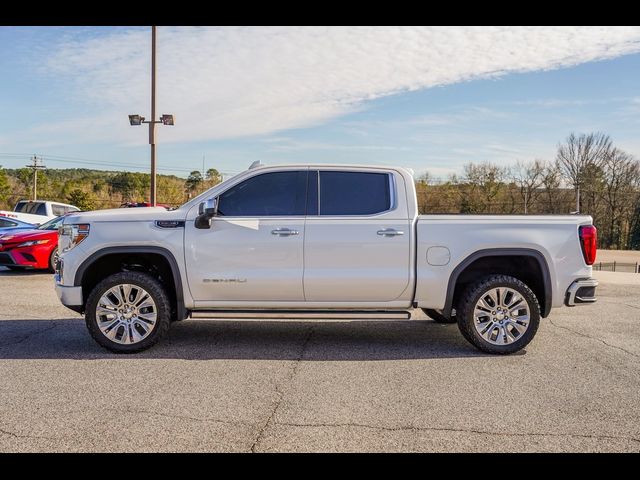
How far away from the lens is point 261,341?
6676mm

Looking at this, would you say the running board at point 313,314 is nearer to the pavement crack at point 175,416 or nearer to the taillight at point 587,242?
the pavement crack at point 175,416

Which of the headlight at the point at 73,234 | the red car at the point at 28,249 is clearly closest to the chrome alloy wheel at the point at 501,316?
the headlight at the point at 73,234

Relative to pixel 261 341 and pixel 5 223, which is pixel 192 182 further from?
pixel 261 341

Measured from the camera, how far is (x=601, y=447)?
145 inches

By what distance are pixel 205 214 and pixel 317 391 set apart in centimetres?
224

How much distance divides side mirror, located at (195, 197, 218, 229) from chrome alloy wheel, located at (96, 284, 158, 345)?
911 mm

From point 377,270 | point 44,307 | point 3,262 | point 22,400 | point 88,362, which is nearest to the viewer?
point 22,400

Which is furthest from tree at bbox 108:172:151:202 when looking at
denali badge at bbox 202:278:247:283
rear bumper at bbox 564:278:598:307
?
rear bumper at bbox 564:278:598:307

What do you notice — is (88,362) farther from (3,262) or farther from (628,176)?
(628,176)

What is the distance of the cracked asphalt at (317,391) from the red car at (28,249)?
19.6ft

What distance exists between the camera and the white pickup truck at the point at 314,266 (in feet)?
19.7

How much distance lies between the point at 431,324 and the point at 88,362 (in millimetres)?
4369

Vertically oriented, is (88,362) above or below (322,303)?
below
